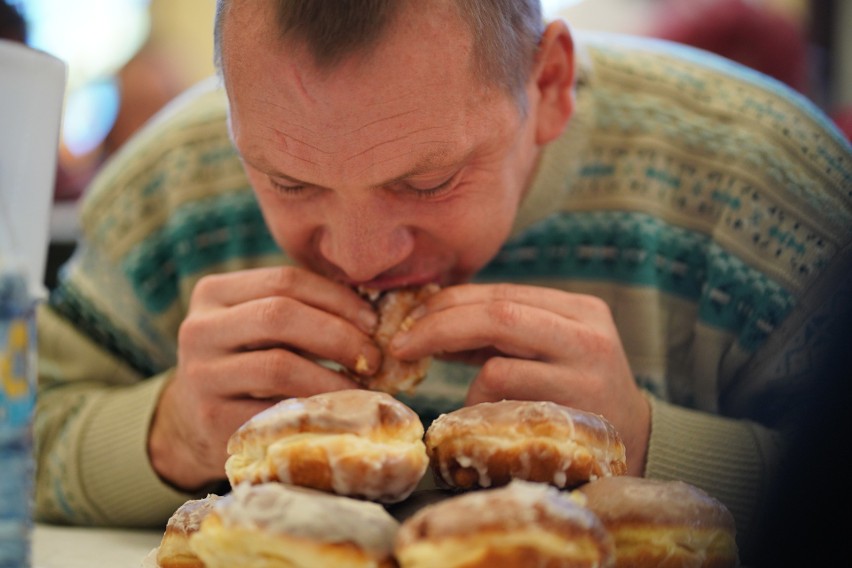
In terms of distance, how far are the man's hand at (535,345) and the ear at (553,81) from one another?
26 centimetres

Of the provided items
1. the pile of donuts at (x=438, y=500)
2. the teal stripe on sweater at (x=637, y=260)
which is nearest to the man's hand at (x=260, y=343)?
the pile of donuts at (x=438, y=500)

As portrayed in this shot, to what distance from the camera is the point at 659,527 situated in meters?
0.55

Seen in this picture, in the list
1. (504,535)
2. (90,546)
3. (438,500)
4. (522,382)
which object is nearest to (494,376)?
(522,382)

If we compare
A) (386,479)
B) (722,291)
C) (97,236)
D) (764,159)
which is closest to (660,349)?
(722,291)

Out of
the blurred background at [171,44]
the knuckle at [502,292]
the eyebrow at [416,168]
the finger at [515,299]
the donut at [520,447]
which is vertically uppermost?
the eyebrow at [416,168]

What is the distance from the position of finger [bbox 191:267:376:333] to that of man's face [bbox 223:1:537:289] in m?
0.02

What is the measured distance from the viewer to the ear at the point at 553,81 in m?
1.00

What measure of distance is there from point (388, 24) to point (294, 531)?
45cm

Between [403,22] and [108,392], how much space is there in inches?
31.5

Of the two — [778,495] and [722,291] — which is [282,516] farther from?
[722,291]

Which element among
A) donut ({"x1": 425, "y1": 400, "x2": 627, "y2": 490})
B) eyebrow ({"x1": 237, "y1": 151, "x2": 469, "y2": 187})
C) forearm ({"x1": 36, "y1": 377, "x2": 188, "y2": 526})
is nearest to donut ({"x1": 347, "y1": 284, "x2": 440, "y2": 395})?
eyebrow ({"x1": 237, "y1": 151, "x2": 469, "y2": 187})

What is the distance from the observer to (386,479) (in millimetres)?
558

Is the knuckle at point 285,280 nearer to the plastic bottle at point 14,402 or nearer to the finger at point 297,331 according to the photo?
the finger at point 297,331

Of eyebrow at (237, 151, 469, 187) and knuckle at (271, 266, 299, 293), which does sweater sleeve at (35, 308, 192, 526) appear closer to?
knuckle at (271, 266, 299, 293)
